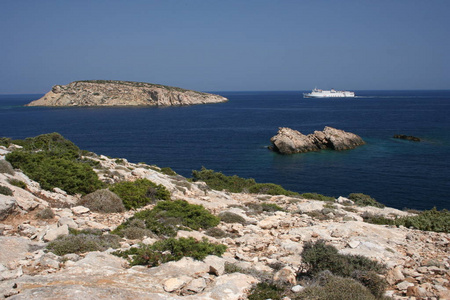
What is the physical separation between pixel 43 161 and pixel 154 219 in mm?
9171

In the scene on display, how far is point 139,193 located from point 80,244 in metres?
6.52

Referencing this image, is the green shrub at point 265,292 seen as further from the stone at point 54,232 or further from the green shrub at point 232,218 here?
the green shrub at point 232,218

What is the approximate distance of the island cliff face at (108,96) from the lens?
156375 mm

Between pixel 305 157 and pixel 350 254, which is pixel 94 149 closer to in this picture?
pixel 305 157

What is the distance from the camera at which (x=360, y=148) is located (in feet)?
180

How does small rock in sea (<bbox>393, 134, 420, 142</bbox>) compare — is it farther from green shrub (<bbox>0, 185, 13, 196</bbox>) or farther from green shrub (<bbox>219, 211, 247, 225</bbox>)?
green shrub (<bbox>0, 185, 13, 196</bbox>)

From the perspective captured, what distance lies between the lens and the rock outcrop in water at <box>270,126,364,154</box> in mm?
52766

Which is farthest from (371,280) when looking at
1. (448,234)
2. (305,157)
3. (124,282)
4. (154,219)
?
(305,157)

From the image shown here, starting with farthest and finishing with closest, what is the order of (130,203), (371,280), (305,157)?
1. (305,157)
2. (130,203)
3. (371,280)

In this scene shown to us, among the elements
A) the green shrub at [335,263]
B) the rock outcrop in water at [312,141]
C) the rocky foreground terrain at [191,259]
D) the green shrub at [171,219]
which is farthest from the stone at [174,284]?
the rock outcrop in water at [312,141]

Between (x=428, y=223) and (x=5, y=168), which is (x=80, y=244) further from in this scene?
(x=428, y=223)

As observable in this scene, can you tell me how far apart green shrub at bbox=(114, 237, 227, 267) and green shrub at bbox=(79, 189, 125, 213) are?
210 inches

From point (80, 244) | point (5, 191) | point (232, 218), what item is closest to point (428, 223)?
point (232, 218)

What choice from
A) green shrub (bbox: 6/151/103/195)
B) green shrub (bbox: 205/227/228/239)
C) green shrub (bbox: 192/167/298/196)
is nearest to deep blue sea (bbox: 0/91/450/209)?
green shrub (bbox: 192/167/298/196)
